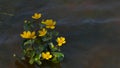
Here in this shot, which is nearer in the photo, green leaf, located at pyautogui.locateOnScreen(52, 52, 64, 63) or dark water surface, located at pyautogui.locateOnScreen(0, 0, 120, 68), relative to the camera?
green leaf, located at pyautogui.locateOnScreen(52, 52, 64, 63)

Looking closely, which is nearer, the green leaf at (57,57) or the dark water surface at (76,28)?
the green leaf at (57,57)

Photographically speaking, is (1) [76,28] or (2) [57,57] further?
(1) [76,28]

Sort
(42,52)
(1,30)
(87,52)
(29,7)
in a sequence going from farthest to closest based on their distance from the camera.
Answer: (29,7), (1,30), (87,52), (42,52)

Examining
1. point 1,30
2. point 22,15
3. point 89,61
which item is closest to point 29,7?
point 22,15

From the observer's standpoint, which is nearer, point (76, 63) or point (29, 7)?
point (76, 63)

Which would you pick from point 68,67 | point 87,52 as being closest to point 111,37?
point 87,52

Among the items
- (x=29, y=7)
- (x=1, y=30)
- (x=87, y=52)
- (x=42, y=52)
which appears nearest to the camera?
(x=42, y=52)

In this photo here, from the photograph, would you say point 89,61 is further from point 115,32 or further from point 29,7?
point 29,7

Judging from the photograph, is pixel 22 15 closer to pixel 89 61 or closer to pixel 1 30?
pixel 1 30
